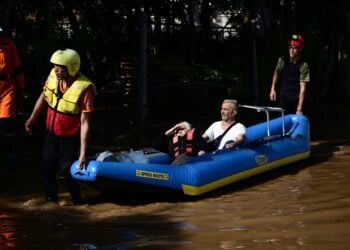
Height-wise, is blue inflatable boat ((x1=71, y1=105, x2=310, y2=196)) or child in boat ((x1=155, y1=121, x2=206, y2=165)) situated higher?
child in boat ((x1=155, y1=121, x2=206, y2=165))

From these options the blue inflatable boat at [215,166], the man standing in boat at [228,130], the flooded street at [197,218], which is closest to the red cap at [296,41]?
the blue inflatable boat at [215,166]

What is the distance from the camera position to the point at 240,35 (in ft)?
53.8

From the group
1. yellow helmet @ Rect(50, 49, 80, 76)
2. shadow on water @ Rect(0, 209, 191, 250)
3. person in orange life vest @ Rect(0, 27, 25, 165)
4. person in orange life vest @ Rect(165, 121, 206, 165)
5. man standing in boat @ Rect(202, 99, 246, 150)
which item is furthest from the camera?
person in orange life vest @ Rect(0, 27, 25, 165)

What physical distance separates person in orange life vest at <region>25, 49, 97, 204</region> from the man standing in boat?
1.88 meters

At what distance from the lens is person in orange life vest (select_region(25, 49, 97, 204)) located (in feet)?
21.6

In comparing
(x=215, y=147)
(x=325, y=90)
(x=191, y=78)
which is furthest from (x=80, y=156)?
(x=325, y=90)

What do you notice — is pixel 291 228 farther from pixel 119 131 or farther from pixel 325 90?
pixel 325 90

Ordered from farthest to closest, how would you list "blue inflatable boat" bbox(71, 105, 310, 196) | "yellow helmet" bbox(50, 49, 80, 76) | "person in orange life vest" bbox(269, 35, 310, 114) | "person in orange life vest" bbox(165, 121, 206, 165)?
"person in orange life vest" bbox(269, 35, 310, 114), "person in orange life vest" bbox(165, 121, 206, 165), "blue inflatable boat" bbox(71, 105, 310, 196), "yellow helmet" bbox(50, 49, 80, 76)

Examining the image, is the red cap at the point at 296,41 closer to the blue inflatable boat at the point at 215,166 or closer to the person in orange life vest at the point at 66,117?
the blue inflatable boat at the point at 215,166

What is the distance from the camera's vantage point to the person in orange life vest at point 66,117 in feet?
21.6

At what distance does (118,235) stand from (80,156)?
127 cm

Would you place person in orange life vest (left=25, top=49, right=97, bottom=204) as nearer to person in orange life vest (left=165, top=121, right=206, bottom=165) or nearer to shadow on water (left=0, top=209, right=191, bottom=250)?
shadow on water (left=0, top=209, right=191, bottom=250)

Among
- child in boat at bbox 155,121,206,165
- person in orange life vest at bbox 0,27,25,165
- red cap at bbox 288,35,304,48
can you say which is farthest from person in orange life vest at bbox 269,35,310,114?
person in orange life vest at bbox 0,27,25,165

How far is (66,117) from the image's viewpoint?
6.70 metres
